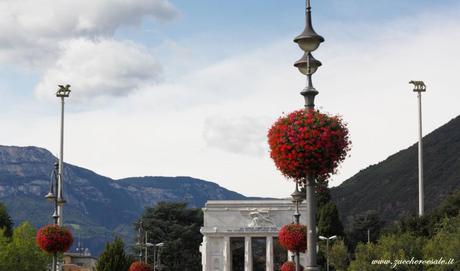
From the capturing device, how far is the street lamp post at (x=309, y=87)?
1911 centimetres

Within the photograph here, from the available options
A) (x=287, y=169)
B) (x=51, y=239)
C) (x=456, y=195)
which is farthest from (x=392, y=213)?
(x=287, y=169)

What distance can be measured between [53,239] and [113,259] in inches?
1177

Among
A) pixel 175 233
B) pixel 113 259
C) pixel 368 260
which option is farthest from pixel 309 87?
pixel 175 233

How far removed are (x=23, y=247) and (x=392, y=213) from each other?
4397 inches

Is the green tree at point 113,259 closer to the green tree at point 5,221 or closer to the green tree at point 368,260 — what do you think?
the green tree at point 368,260

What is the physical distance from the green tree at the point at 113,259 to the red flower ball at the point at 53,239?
1123 inches

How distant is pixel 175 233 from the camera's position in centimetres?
12912

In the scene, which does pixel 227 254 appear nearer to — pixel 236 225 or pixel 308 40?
pixel 236 225

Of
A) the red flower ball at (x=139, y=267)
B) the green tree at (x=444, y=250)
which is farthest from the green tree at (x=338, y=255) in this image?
the red flower ball at (x=139, y=267)

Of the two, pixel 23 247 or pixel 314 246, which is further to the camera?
pixel 23 247

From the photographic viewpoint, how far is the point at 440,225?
7225cm

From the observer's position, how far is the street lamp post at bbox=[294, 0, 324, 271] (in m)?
19.1

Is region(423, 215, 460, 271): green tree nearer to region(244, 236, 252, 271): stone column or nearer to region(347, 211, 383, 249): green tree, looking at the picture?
region(244, 236, 252, 271): stone column

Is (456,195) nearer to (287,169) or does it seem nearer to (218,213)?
(218,213)
